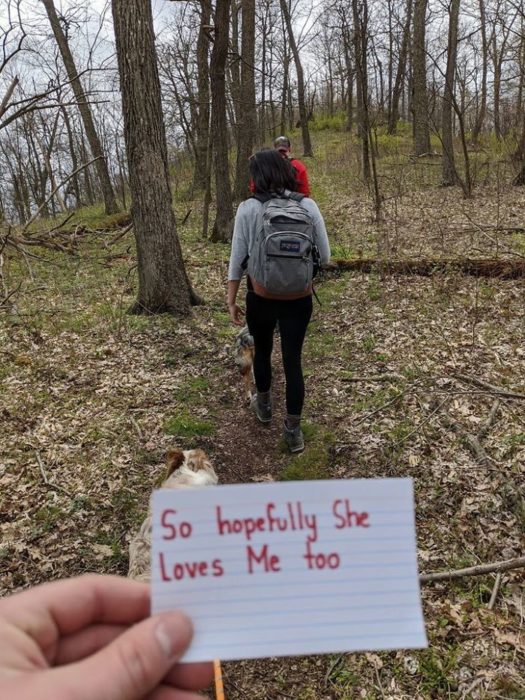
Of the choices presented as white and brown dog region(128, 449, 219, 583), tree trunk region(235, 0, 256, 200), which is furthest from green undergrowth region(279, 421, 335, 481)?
tree trunk region(235, 0, 256, 200)

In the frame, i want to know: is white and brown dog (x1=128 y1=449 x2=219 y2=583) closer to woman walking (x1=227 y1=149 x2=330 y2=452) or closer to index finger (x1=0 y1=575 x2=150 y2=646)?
woman walking (x1=227 y1=149 x2=330 y2=452)

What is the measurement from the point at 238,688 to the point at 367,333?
4932 millimetres

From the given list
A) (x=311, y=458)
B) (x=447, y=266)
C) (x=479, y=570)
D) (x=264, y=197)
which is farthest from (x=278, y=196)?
(x=447, y=266)

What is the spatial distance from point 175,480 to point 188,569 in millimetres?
1960

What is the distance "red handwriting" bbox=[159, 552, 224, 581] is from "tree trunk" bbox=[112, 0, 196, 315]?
22.1ft

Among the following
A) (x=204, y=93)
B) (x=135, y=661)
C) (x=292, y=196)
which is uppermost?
(x=204, y=93)

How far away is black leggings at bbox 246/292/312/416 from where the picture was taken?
4031 millimetres

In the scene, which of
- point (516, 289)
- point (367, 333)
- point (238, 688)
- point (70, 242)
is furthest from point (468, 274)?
point (70, 242)

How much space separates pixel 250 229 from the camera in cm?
389

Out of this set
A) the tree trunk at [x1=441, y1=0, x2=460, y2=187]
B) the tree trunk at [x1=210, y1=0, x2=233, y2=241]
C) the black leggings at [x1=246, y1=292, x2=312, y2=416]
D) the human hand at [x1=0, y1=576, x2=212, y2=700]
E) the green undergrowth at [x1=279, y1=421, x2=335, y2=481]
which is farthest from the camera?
the tree trunk at [x1=441, y1=0, x2=460, y2=187]

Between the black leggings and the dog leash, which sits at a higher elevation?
the black leggings

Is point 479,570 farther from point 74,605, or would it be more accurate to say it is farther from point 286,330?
point 74,605

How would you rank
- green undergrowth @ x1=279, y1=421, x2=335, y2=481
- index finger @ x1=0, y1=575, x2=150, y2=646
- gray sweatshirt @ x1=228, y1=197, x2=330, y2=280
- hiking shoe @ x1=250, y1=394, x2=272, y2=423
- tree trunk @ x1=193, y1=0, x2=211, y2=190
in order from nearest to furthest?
index finger @ x1=0, y1=575, x2=150, y2=646, gray sweatshirt @ x1=228, y1=197, x2=330, y2=280, green undergrowth @ x1=279, y1=421, x2=335, y2=481, hiking shoe @ x1=250, y1=394, x2=272, y2=423, tree trunk @ x1=193, y1=0, x2=211, y2=190

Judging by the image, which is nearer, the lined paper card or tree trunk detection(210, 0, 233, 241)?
the lined paper card
